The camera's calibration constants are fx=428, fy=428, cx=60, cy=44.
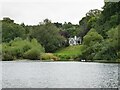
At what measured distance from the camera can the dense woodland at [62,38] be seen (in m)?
35.2

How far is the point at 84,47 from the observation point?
36.1 m

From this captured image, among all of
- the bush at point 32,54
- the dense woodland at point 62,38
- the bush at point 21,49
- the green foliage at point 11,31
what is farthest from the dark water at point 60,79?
the green foliage at point 11,31

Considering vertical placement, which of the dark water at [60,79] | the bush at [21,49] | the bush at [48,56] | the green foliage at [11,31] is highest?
the green foliage at [11,31]

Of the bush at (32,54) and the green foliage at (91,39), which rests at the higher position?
the green foliage at (91,39)

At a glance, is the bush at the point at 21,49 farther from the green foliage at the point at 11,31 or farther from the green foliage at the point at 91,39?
the green foliage at the point at 91,39

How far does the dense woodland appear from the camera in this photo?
116 ft

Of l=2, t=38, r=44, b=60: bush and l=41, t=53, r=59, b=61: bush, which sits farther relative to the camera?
l=2, t=38, r=44, b=60: bush

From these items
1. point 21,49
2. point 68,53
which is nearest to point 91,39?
point 68,53

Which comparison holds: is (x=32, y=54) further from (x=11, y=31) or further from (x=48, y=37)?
(x=11, y=31)

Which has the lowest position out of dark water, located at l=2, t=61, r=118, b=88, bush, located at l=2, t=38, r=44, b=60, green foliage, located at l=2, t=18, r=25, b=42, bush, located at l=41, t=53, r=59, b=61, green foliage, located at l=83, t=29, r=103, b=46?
dark water, located at l=2, t=61, r=118, b=88

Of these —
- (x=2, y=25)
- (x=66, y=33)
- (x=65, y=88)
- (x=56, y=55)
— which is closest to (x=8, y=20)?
(x=2, y=25)

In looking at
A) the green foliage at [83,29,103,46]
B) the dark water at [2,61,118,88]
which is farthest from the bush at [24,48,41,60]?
the dark water at [2,61,118,88]

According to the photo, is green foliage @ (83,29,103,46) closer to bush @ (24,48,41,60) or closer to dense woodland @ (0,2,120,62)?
dense woodland @ (0,2,120,62)

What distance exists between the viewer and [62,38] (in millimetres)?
37250
